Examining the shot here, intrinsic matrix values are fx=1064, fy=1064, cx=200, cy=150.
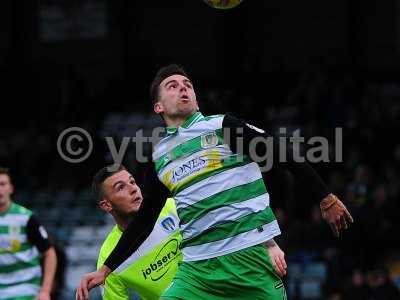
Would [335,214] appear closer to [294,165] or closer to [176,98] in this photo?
[294,165]

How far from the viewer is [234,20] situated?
A: 1969 centimetres

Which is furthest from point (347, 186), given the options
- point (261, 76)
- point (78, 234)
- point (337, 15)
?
point (337, 15)

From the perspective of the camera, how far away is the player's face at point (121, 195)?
6914 millimetres

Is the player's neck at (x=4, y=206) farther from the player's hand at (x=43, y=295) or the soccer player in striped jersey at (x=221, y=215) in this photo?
the soccer player in striped jersey at (x=221, y=215)

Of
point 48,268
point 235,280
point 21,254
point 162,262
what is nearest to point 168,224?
point 162,262

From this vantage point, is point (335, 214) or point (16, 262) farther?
point (16, 262)

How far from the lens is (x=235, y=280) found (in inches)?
225

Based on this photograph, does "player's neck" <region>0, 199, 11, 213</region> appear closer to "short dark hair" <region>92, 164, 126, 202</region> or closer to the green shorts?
"short dark hair" <region>92, 164, 126, 202</region>

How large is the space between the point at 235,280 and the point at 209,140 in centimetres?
78

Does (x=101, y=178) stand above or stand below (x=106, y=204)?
above

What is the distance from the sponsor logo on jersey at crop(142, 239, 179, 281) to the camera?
672cm

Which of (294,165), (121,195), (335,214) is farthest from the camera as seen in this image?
(121,195)

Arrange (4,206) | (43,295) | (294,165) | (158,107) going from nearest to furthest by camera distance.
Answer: (294,165)
(158,107)
(43,295)
(4,206)

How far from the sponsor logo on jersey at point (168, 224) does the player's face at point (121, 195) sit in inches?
7.9
